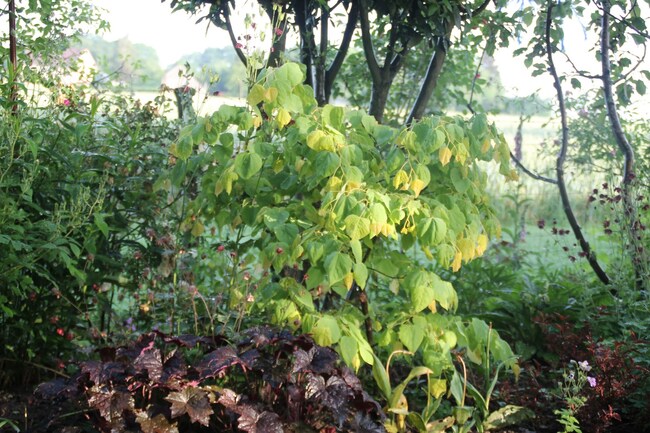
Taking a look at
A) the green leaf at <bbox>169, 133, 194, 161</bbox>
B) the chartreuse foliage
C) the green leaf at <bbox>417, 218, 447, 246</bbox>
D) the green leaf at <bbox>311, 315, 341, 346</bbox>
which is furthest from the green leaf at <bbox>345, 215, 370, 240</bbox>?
the green leaf at <bbox>169, 133, 194, 161</bbox>

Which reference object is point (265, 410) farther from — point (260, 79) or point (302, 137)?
point (260, 79)

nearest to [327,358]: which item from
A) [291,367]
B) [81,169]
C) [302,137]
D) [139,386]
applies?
[291,367]

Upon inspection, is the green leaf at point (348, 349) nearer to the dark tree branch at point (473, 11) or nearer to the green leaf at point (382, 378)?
the green leaf at point (382, 378)

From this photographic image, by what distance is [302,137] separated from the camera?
104 inches

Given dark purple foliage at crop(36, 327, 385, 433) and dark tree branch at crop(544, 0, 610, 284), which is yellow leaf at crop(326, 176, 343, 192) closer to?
dark purple foliage at crop(36, 327, 385, 433)

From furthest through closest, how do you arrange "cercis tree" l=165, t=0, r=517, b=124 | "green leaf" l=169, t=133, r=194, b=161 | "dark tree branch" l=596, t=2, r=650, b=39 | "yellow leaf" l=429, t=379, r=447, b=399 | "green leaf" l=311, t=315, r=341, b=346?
"dark tree branch" l=596, t=2, r=650, b=39
"cercis tree" l=165, t=0, r=517, b=124
"yellow leaf" l=429, t=379, r=447, b=399
"green leaf" l=169, t=133, r=194, b=161
"green leaf" l=311, t=315, r=341, b=346

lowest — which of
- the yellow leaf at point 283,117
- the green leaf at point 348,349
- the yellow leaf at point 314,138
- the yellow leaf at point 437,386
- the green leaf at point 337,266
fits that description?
the yellow leaf at point 437,386

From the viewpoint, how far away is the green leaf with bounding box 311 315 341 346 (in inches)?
99.0

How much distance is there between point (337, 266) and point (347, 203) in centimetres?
21

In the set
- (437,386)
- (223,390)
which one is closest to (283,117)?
(223,390)

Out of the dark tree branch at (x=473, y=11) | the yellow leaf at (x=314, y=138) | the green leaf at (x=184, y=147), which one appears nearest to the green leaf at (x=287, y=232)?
the yellow leaf at (x=314, y=138)

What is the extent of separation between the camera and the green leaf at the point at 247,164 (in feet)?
8.40

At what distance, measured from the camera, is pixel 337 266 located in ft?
7.95

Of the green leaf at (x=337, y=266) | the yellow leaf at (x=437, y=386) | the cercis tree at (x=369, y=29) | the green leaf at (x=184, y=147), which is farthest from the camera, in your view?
the cercis tree at (x=369, y=29)
